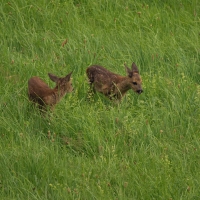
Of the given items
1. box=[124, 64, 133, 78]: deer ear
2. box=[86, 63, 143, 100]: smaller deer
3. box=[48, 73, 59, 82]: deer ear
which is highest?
box=[48, 73, 59, 82]: deer ear

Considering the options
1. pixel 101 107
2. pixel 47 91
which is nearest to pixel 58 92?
pixel 47 91

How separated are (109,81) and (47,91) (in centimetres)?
117

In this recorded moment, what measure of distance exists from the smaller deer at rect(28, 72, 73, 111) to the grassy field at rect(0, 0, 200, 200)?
0.15m

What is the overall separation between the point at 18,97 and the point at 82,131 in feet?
4.19

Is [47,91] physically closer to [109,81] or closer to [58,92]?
[58,92]

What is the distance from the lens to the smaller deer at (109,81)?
1031 centimetres

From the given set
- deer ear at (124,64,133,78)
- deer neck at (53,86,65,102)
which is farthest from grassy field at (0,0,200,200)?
deer ear at (124,64,133,78)

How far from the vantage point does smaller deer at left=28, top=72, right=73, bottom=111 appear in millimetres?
9564

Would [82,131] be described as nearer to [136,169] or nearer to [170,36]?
[136,169]

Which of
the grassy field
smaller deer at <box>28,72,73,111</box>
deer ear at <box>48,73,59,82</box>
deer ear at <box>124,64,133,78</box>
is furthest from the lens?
deer ear at <box>124,64,133,78</box>

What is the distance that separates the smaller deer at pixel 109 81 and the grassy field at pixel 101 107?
0.54 feet

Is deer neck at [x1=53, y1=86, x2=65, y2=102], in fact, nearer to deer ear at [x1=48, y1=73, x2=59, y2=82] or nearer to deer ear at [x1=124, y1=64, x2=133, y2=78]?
deer ear at [x1=48, y1=73, x2=59, y2=82]

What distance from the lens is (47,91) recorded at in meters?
9.64

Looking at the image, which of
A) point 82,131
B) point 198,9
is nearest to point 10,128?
point 82,131
